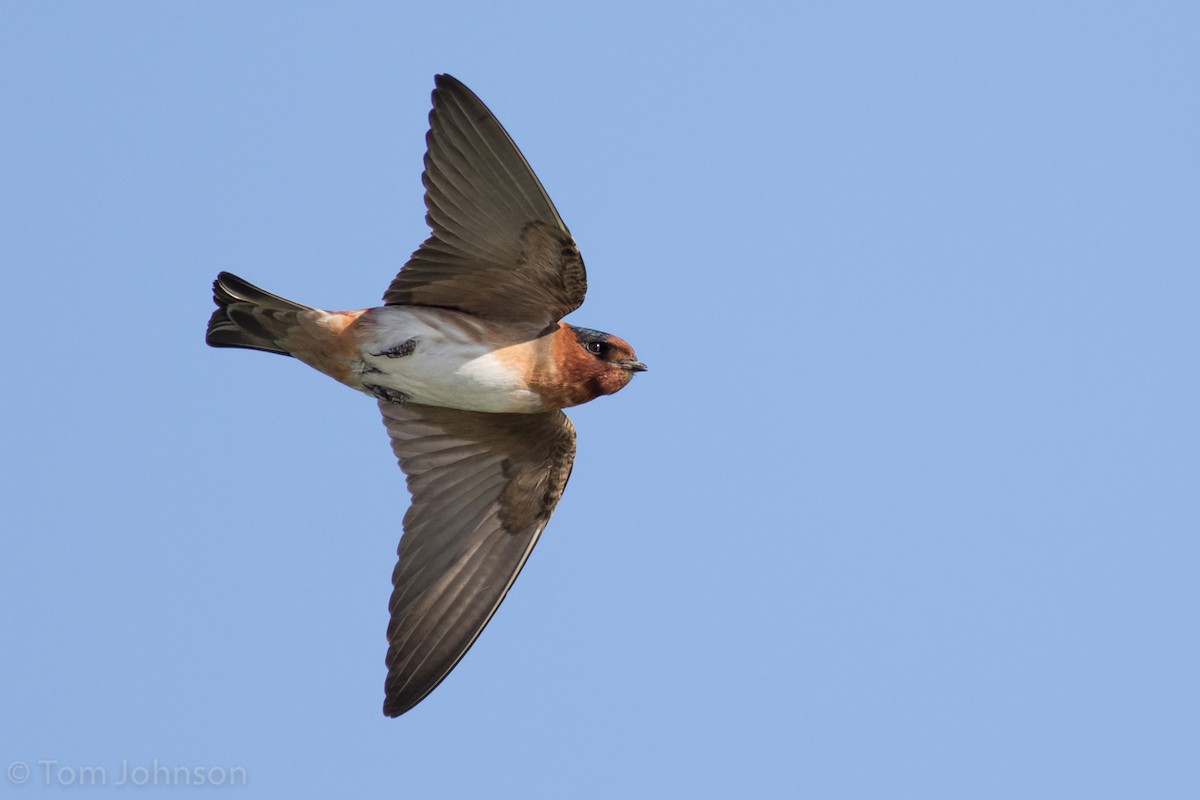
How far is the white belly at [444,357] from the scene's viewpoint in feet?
27.3

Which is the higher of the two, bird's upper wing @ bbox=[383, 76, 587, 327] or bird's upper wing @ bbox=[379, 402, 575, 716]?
bird's upper wing @ bbox=[383, 76, 587, 327]

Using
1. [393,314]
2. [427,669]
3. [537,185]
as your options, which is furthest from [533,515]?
[537,185]

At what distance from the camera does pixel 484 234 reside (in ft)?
26.6

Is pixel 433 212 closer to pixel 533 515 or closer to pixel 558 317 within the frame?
pixel 558 317

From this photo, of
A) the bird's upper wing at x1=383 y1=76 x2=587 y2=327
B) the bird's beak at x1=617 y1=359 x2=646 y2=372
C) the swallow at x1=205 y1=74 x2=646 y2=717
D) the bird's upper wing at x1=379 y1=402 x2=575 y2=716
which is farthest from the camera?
the bird's upper wing at x1=379 y1=402 x2=575 y2=716

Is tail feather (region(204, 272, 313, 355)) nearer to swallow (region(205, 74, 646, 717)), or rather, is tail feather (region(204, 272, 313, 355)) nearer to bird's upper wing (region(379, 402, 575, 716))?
swallow (region(205, 74, 646, 717))

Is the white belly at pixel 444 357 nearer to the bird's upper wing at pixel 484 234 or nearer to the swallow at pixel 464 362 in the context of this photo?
the swallow at pixel 464 362

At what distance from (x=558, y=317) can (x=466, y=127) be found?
4.10 feet

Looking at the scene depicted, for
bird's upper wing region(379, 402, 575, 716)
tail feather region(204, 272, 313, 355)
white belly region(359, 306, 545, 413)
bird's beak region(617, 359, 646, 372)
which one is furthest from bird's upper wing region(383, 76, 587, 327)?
bird's upper wing region(379, 402, 575, 716)

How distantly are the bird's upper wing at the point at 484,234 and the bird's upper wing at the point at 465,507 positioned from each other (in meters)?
0.96

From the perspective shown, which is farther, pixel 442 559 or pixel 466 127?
pixel 442 559

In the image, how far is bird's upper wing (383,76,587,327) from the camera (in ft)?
25.6

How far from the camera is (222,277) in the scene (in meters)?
8.10

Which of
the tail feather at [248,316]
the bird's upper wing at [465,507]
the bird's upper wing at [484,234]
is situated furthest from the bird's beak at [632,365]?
the tail feather at [248,316]
